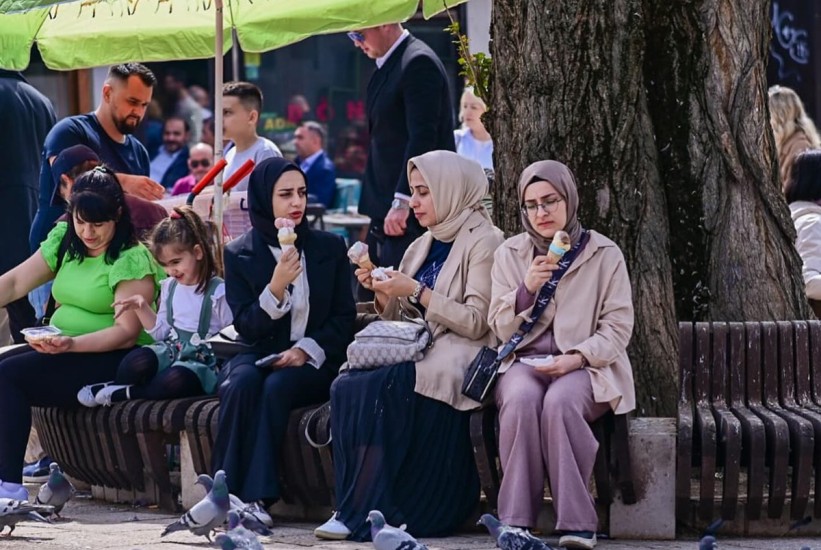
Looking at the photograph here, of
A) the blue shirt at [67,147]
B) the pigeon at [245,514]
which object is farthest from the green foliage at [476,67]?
the blue shirt at [67,147]

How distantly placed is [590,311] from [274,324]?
140 cm

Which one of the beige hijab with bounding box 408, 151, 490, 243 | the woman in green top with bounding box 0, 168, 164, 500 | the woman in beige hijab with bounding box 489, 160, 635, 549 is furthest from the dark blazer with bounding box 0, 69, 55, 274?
the woman in beige hijab with bounding box 489, 160, 635, 549

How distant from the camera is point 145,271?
755 centimetres

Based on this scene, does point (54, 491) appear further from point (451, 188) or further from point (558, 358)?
point (558, 358)

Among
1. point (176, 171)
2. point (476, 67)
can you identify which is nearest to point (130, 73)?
point (476, 67)

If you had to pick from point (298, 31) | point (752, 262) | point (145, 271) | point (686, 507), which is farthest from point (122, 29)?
point (686, 507)

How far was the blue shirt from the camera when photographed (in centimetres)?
855

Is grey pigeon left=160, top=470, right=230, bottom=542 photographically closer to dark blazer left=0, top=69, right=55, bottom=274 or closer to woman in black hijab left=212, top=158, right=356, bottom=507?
woman in black hijab left=212, top=158, right=356, bottom=507

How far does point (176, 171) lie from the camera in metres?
14.6

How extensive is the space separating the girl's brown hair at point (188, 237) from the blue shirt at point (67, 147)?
1215mm

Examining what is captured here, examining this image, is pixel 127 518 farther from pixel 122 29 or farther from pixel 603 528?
pixel 122 29

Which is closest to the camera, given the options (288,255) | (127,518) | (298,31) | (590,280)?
(590,280)

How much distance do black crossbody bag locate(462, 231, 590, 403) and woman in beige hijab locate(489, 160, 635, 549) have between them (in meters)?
0.02

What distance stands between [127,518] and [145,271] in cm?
112
